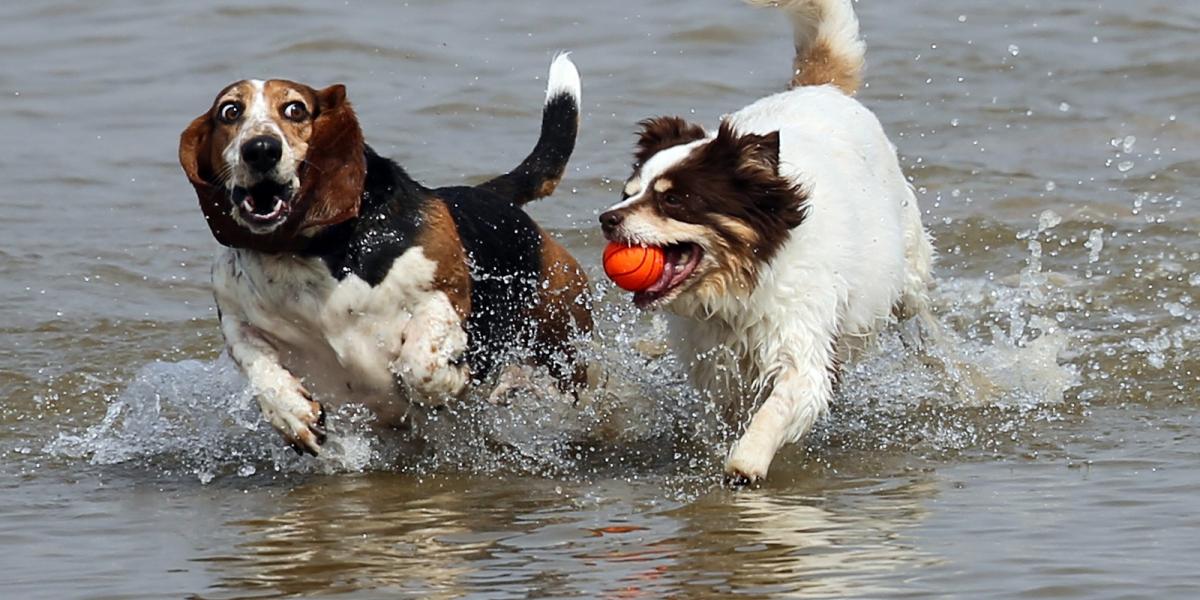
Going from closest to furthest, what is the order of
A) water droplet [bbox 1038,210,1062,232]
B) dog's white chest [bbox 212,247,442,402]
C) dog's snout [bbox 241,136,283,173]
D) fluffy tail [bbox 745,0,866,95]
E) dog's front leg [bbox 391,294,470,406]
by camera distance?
dog's snout [bbox 241,136,283,173] → dog's white chest [bbox 212,247,442,402] → dog's front leg [bbox 391,294,470,406] → fluffy tail [bbox 745,0,866,95] → water droplet [bbox 1038,210,1062,232]

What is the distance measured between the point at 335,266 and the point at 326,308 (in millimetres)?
132

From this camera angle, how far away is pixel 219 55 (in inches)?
545

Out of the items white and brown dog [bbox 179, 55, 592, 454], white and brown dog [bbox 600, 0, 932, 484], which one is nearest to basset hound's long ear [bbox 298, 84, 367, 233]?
white and brown dog [bbox 179, 55, 592, 454]

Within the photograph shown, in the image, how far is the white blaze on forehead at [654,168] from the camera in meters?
5.83

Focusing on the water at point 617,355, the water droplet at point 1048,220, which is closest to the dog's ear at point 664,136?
the water at point 617,355

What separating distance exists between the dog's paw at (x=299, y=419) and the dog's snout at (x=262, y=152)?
2.49 feet

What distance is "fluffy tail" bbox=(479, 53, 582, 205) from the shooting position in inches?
281

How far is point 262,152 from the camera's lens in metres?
5.61

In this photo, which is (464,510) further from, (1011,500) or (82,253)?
(82,253)

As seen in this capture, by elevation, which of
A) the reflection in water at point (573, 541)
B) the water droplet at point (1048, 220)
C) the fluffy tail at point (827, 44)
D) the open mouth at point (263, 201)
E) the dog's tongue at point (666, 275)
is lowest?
the reflection in water at point (573, 541)

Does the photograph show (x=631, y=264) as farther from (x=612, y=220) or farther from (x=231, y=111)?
(x=231, y=111)

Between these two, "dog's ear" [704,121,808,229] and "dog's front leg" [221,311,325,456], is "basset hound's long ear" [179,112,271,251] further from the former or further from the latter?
"dog's ear" [704,121,808,229]

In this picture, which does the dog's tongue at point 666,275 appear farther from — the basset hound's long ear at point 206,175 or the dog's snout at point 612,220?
the basset hound's long ear at point 206,175

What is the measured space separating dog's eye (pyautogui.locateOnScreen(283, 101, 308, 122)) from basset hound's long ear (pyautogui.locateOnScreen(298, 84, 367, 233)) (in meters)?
0.04
